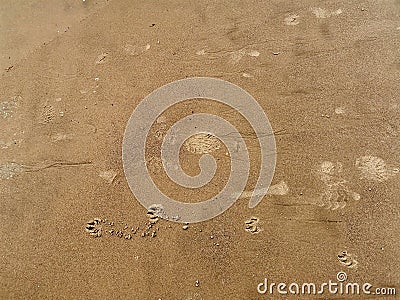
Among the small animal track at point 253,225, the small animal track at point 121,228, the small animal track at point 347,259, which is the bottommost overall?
the small animal track at point 347,259

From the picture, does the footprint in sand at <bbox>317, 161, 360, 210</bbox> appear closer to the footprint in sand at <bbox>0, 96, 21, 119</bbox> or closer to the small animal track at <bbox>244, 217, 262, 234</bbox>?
the small animal track at <bbox>244, 217, 262, 234</bbox>

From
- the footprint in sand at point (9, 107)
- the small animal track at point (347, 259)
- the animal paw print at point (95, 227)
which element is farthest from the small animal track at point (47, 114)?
the small animal track at point (347, 259)

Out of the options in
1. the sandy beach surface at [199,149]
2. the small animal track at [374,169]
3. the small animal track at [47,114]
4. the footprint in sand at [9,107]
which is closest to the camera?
the sandy beach surface at [199,149]

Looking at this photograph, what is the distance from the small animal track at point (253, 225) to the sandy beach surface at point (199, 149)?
0.05ft

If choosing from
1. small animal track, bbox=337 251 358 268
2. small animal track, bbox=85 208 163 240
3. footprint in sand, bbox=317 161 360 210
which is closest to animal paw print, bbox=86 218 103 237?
small animal track, bbox=85 208 163 240

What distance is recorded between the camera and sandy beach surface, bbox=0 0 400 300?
5.14m

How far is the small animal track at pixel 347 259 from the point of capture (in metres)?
4.99

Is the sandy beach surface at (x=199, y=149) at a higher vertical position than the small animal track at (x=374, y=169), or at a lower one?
higher

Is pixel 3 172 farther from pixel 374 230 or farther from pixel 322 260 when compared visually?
pixel 374 230

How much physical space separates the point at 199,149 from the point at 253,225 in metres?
1.56

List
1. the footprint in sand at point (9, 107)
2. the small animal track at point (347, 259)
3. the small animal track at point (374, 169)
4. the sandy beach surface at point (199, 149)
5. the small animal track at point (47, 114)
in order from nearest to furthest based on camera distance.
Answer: the small animal track at point (347, 259), the sandy beach surface at point (199, 149), the small animal track at point (374, 169), the small animal track at point (47, 114), the footprint in sand at point (9, 107)

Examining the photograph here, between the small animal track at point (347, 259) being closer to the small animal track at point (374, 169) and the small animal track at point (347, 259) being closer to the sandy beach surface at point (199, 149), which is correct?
the sandy beach surface at point (199, 149)

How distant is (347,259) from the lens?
5027mm

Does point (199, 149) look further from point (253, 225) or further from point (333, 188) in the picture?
point (333, 188)
